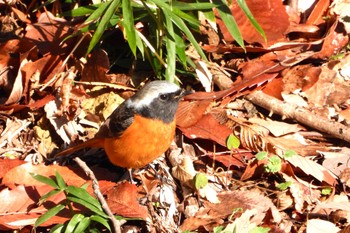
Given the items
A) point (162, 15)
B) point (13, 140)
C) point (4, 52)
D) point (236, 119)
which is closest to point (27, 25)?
point (4, 52)

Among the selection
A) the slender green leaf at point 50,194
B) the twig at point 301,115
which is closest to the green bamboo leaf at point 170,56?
the twig at point 301,115

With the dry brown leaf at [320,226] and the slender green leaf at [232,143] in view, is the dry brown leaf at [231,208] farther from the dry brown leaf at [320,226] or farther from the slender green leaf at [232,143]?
the slender green leaf at [232,143]

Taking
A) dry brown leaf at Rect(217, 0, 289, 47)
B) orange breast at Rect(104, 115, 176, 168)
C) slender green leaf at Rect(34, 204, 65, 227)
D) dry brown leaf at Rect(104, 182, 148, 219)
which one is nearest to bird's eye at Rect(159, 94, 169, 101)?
orange breast at Rect(104, 115, 176, 168)

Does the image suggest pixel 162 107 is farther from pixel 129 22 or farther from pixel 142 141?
pixel 129 22

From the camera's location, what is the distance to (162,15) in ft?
A: 21.4

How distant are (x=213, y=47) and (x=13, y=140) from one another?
2.23 meters

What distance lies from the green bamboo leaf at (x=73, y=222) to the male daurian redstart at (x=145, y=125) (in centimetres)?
82

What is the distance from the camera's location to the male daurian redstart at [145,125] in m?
6.27

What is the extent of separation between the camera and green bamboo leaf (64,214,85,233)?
5650 mm

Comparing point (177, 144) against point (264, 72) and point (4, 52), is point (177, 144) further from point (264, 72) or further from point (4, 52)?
point (4, 52)

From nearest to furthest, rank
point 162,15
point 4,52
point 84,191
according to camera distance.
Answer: point 84,191 < point 162,15 < point 4,52

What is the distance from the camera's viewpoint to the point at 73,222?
568cm

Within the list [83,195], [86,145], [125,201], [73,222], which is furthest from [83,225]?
[86,145]

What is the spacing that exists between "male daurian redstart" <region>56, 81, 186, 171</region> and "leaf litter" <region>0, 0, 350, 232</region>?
0.29m
